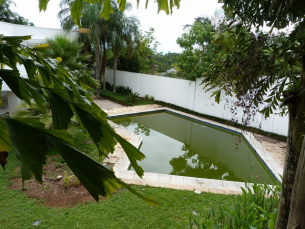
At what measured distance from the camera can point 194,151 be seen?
21.6ft

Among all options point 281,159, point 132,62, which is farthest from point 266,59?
point 132,62

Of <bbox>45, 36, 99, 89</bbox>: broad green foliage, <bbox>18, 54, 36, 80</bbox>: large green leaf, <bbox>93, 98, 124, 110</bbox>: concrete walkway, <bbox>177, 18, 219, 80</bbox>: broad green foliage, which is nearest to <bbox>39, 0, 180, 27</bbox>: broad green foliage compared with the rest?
<bbox>18, 54, 36, 80</bbox>: large green leaf

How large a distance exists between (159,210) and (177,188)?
0.78 metres

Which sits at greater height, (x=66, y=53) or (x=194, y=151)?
(x=66, y=53)

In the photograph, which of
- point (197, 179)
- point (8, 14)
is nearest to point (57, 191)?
point (197, 179)

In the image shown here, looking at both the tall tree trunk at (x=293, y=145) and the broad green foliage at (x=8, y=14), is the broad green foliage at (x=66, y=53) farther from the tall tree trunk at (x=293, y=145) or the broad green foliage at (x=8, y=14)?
the broad green foliage at (x=8, y=14)

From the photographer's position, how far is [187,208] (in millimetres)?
3340

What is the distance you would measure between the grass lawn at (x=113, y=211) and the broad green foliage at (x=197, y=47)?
241 inches

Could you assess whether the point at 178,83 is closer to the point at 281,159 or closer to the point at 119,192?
the point at 281,159

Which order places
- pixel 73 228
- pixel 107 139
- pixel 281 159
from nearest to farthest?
1. pixel 107 139
2. pixel 73 228
3. pixel 281 159

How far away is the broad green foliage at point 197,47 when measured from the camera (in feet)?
28.8

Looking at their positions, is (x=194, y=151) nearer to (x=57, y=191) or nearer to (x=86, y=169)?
(x=57, y=191)

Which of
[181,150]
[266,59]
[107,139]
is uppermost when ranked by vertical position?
[266,59]

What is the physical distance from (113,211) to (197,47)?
7.86 metres
